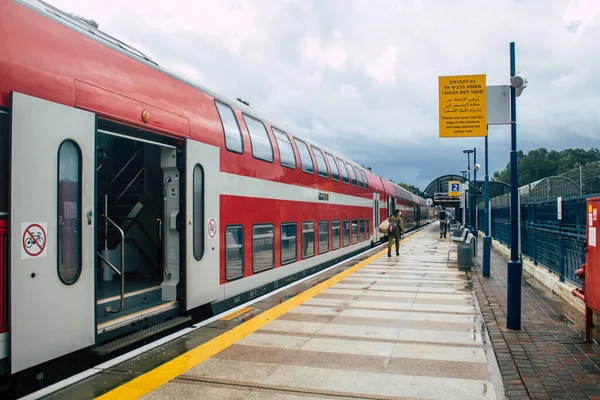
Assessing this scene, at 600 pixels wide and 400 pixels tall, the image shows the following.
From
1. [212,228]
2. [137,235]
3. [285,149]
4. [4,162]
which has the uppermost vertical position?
[285,149]

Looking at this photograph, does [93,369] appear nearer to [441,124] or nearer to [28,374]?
[28,374]

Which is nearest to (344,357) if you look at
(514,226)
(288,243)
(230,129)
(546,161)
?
(514,226)

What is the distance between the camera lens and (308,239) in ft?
38.2

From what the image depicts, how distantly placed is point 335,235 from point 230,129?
731cm

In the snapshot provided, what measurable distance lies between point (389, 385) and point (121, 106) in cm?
398

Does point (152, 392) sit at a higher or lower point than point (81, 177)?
lower

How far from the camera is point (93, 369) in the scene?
4.80m

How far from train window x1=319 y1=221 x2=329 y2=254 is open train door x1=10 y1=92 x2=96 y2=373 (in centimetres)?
852

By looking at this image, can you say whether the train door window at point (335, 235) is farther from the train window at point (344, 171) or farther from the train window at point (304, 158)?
the train window at point (304, 158)

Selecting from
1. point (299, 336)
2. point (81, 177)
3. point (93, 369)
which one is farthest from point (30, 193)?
point (299, 336)

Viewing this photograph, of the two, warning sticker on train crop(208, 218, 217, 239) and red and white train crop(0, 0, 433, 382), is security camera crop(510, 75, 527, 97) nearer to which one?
red and white train crop(0, 0, 433, 382)

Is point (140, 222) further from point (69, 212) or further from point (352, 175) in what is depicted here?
point (352, 175)

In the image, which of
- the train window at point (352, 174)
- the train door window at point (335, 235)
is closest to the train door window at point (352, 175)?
the train window at point (352, 174)

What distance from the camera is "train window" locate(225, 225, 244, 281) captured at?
24.1ft
